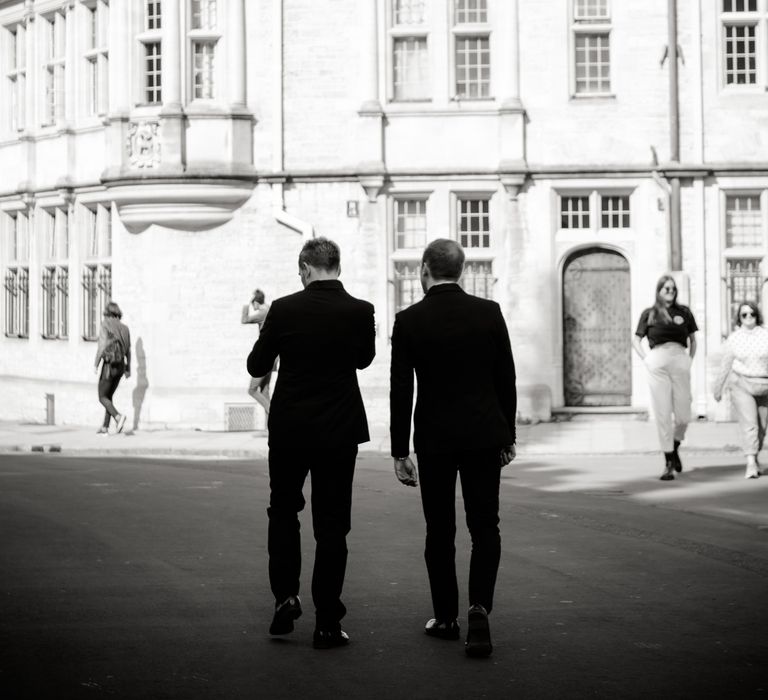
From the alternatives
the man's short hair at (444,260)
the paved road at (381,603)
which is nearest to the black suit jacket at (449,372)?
the man's short hair at (444,260)

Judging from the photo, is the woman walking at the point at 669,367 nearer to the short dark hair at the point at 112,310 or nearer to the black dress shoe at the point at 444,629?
the black dress shoe at the point at 444,629

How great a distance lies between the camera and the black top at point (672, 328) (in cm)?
1692

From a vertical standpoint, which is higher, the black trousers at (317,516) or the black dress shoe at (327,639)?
the black trousers at (317,516)

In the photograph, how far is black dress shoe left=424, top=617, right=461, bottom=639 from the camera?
8.32 meters

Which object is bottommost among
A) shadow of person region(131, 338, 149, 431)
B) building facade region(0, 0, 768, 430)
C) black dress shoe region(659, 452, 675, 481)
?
black dress shoe region(659, 452, 675, 481)

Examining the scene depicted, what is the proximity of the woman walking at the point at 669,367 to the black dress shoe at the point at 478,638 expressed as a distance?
9209 millimetres

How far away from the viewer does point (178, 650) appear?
26.4ft

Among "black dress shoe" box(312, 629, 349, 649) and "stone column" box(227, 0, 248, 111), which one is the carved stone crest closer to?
"stone column" box(227, 0, 248, 111)

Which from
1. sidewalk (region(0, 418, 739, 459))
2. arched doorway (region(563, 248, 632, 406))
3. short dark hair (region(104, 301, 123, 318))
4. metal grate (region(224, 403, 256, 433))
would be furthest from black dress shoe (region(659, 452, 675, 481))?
short dark hair (region(104, 301, 123, 318))

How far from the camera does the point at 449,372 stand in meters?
8.28

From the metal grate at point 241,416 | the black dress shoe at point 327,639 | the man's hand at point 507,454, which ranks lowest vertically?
the black dress shoe at point 327,639

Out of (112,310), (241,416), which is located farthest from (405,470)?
(241,416)

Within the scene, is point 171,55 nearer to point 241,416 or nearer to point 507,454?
point 241,416

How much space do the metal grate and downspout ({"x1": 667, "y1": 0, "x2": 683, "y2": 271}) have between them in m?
6.98
